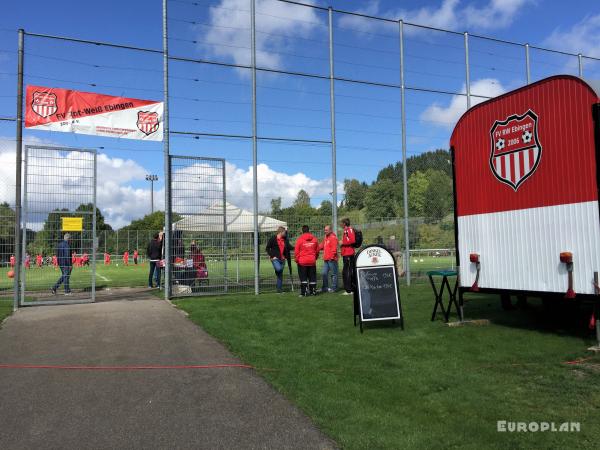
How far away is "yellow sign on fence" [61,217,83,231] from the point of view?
35.8ft

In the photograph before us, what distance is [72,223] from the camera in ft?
36.0

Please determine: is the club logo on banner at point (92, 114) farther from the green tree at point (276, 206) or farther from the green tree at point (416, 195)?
the green tree at point (416, 195)

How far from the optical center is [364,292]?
7.81 metres

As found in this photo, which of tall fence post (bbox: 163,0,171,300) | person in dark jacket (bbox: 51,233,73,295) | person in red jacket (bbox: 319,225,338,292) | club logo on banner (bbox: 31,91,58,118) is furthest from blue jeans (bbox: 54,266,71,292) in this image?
person in red jacket (bbox: 319,225,338,292)

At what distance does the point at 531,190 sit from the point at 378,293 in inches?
110

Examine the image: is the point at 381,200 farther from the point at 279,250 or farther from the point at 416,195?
the point at 279,250

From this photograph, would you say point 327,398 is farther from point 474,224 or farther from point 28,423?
point 474,224

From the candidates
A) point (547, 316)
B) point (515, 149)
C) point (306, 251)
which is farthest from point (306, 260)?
point (515, 149)

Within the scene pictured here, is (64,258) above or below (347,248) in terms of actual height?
below

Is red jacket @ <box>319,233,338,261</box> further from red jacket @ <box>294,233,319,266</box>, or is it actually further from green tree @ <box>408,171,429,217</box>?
green tree @ <box>408,171,429,217</box>

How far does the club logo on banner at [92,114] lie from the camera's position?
35.1ft

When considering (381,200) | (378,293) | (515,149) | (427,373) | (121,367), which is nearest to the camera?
(427,373)

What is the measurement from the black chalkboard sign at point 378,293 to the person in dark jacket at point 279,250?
5182 mm

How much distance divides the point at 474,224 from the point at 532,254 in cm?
126
